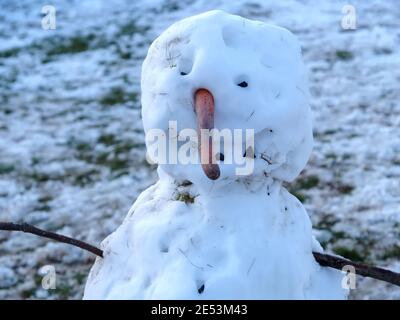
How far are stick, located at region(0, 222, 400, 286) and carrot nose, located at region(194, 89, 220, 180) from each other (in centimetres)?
48

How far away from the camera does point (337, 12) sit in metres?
6.30

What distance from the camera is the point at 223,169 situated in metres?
1.52

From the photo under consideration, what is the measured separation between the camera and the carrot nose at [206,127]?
142 centimetres

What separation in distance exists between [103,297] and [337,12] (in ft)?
17.4

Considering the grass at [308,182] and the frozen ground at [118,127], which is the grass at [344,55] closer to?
the frozen ground at [118,127]

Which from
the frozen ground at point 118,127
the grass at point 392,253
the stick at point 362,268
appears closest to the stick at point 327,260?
the stick at point 362,268

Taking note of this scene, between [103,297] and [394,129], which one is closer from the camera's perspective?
[103,297]

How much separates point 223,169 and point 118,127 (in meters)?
3.17

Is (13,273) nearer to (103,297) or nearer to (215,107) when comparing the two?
(103,297)

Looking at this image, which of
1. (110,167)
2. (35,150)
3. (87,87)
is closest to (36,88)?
(87,87)

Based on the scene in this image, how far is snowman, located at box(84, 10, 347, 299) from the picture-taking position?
1.50m

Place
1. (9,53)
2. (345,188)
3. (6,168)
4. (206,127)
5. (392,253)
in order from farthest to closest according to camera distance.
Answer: (9,53) < (6,168) < (345,188) < (392,253) < (206,127)

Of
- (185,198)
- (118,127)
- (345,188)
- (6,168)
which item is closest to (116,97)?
(118,127)

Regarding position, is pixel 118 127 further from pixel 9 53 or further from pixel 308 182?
pixel 9 53
